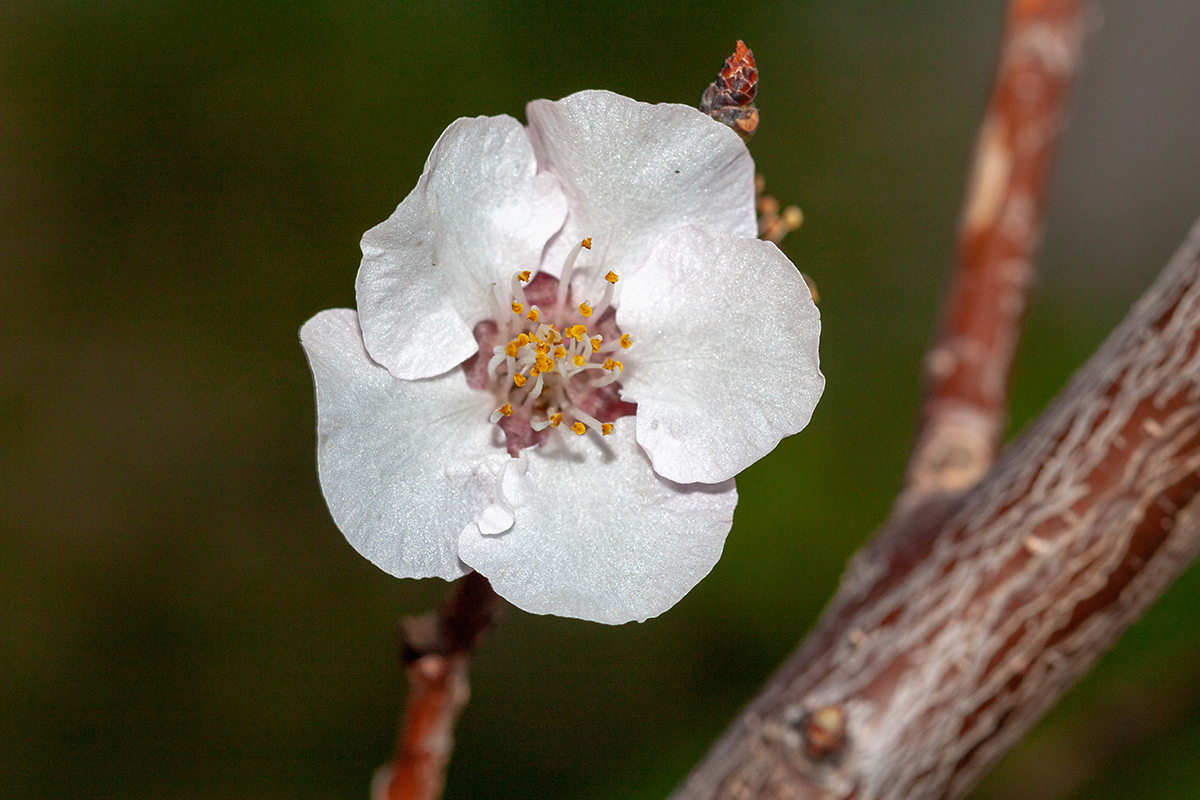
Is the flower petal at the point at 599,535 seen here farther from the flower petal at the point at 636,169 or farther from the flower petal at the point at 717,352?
the flower petal at the point at 636,169

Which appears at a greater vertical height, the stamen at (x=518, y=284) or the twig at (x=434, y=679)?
the stamen at (x=518, y=284)

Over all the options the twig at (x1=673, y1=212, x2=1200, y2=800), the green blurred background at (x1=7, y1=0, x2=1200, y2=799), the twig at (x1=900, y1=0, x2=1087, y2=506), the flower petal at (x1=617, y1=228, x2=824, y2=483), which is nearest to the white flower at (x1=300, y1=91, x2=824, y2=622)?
the flower petal at (x1=617, y1=228, x2=824, y2=483)

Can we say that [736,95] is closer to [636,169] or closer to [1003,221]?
[636,169]

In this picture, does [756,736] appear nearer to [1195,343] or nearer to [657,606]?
[657,606]

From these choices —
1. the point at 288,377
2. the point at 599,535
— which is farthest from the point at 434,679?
the point at 288,377

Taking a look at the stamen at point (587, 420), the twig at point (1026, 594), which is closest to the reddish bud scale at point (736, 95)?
the stamen at point (587, 420)

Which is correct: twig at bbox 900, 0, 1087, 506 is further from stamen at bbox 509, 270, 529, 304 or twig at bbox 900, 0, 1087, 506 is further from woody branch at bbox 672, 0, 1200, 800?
stamen at bbox 509, 270, 529, 304

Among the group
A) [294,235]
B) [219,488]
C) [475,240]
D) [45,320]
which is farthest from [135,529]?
[475,240]
